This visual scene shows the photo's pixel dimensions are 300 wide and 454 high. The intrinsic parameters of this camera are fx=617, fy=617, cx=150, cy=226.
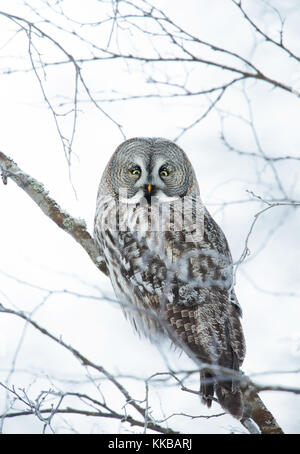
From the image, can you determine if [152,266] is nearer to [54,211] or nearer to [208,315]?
[208,315]

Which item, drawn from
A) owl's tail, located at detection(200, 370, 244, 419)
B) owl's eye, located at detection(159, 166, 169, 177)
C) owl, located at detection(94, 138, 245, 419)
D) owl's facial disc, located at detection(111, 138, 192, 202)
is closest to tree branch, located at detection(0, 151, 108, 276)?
owl, located at detection(94, 138, 245, 419)

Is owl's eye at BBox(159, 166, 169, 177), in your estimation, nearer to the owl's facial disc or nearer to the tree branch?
the owl's facial disc

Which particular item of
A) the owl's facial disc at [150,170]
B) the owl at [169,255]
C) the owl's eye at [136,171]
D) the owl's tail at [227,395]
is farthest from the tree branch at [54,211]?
the owl's tail at [227,395]

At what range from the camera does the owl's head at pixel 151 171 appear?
443 centimetres

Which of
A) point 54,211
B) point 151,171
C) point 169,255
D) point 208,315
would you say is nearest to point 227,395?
point 208,315

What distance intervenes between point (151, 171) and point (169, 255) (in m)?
0.87

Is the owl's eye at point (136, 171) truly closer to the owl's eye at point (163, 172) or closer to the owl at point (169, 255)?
the owl at point (169, 255)

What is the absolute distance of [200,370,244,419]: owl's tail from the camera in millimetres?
3109

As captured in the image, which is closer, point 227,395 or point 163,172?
point 227,395

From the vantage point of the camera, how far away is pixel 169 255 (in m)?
3.87

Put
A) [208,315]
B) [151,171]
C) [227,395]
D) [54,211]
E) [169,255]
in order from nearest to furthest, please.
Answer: [227,395] → [208,315] → [169,255] → [54,211] → [151,171]

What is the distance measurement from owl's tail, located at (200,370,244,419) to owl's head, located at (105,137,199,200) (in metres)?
1.57

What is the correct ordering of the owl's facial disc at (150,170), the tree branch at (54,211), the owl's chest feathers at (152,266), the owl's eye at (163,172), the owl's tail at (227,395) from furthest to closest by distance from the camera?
the owl's eye at (163,172) < the owl's facial disc at (150,170) < the tree branch at (54,211) < the owl's chest feathers at (152,266) < the owl's tail at (227,395)
